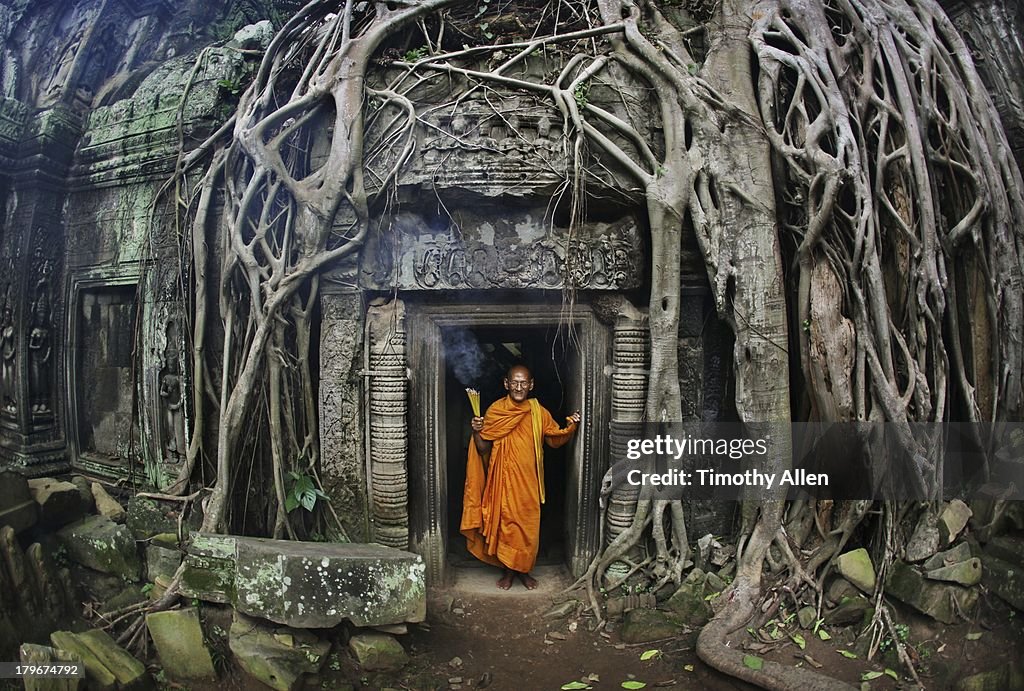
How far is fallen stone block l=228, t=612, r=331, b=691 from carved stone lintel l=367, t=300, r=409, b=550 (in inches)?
34.8

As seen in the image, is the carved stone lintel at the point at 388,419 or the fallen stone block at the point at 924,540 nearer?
the fallen stone block at the point at 924,540

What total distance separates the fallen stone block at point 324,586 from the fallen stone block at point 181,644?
0.24 metres

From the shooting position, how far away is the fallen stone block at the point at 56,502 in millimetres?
3613

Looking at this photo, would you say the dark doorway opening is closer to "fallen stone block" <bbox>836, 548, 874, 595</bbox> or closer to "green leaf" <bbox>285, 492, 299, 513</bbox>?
"green leaf" <bbox>285, 492, 299, 513</bbox>

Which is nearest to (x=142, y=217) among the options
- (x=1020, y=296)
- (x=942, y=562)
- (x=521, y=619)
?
(x=521, y=619)

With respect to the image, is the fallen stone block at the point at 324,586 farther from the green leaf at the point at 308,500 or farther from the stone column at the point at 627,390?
the stone column at the point at 627,390

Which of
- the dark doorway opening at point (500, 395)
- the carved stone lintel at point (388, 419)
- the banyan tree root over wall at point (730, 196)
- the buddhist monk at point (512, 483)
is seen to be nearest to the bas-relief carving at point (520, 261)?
the banyan tree root over wall at point (730, 196)

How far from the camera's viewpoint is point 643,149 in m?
3.37

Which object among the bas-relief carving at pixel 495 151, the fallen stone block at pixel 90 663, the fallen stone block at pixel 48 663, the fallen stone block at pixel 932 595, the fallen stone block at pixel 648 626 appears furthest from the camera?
the bas-relief carving at pixel 495 151

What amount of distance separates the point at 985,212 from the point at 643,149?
2.00 m

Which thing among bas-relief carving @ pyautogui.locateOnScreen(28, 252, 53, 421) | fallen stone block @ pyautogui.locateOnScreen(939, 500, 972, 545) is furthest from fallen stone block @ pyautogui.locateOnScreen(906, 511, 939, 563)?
bas-relief carving @ pyautogui.locateOnScreen(28, 252, 53, 421)

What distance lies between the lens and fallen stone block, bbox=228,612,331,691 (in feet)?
8.68

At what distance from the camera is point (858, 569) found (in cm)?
302

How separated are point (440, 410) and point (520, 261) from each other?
116 centimetres
